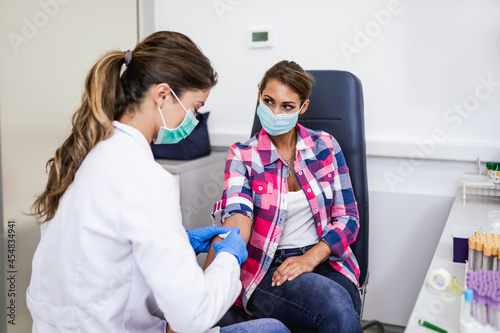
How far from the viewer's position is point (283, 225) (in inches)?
60.5

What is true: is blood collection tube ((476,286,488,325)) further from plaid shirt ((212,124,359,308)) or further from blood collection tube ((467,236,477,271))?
plaid shirt ((212,124,359,308))

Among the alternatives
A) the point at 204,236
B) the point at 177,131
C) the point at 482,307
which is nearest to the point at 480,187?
the point at 482,307

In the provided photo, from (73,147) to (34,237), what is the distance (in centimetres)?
96

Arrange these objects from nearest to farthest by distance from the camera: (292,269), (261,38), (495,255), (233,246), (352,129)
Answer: (495,255) < (233,246) < (292,269) < (352,129) < (261,38)

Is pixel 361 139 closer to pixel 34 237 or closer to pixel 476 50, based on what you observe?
pixel 476 50

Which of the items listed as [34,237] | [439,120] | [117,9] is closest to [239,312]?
[34,237]

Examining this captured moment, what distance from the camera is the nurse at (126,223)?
0.81 m

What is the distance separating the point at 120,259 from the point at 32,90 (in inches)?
43.4

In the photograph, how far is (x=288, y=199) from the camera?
5.13 ft

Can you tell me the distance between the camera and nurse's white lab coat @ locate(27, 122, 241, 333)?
0.80 meters

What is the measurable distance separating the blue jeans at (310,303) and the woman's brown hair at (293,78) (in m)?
0.61

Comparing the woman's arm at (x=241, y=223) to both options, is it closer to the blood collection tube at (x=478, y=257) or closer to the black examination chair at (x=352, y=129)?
the black examination chair at (x=352, y=129)

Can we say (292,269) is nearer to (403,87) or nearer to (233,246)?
(233,246)

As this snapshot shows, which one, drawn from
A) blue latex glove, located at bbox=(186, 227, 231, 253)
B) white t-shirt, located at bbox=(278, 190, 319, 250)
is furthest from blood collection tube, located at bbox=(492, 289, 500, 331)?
white t-shirt, located at bbox=(278, 190, 319, 250)
